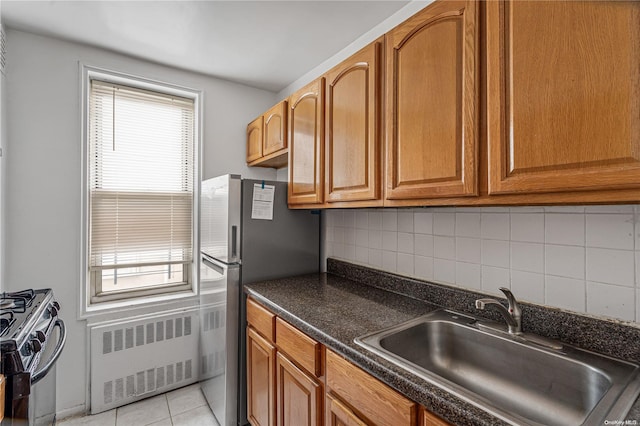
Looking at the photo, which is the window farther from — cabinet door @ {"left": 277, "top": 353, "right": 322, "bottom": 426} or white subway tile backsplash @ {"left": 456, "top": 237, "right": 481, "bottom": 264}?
white subway tile backsplash @ {"left": 456, "top": 237, "right": 481, "bottom": 264}

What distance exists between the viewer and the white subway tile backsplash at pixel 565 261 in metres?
1.06

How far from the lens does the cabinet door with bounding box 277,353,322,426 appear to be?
4.03ft

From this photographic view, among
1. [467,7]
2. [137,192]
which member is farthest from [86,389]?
[467,7]

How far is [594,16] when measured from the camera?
2.49ft

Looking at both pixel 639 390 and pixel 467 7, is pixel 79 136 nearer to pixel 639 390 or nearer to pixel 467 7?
pixel 467 7

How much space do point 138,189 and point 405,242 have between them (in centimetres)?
195

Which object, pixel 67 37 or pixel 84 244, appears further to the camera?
pixel 84 244

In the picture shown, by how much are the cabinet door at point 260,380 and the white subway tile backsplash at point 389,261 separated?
2.51 ft

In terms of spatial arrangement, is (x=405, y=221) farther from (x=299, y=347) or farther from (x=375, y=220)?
(x=299, y=347)

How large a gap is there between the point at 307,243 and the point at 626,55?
1755mm

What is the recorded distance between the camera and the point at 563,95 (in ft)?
2.66

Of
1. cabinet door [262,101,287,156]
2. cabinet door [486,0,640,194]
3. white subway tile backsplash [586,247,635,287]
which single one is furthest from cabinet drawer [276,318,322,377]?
cabinet door [262,101,287,156]

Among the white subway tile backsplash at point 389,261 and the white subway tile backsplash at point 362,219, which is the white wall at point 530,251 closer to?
the white subway tile backsplash at point 389,261

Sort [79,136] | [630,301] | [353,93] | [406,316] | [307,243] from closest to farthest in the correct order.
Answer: [630,301], [406,316], [353,93], [79,136], [307,243]
